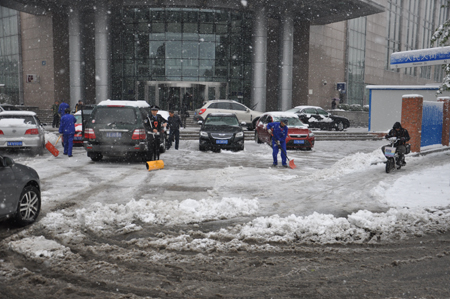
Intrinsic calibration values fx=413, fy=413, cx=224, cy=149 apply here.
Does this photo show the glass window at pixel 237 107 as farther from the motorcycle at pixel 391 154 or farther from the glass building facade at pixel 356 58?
the glass building facade at pixel 356 58

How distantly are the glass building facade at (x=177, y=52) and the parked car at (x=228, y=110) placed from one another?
8749mm

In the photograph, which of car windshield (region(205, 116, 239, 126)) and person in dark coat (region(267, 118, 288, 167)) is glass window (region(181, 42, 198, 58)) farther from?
person in dark coat (region(267, 118, 288, 167))

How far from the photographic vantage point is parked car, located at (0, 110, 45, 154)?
13.5 m

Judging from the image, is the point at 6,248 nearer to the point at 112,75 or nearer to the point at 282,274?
the point at 282,274

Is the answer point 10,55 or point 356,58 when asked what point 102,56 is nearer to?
point 10,55

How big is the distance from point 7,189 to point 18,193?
0.23m

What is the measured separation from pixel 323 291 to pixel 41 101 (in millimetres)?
36176

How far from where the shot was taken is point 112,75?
3394 cm

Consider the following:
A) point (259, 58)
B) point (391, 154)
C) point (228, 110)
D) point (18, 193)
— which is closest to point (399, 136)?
point (391, 154)

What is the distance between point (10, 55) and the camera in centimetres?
3772

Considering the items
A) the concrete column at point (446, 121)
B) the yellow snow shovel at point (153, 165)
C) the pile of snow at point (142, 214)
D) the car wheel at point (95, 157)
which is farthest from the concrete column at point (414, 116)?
the car wheel at point (95, 157)

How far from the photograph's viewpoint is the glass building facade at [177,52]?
107 feet

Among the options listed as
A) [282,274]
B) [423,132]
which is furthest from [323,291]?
[423,132]

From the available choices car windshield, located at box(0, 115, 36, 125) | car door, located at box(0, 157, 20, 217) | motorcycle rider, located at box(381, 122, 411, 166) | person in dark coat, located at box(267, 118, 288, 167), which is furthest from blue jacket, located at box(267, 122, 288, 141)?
car door, located at box(0, 157, 20, 217)
